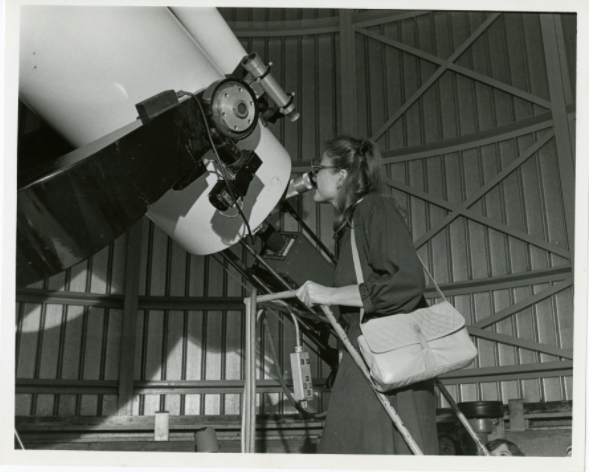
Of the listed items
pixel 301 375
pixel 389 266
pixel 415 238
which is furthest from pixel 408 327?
pixel 415 238

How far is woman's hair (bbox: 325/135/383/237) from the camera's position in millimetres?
2402

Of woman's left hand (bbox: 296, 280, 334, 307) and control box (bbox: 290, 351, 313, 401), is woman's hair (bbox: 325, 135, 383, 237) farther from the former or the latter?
control box (bbox: 290, 351, 313, 401)

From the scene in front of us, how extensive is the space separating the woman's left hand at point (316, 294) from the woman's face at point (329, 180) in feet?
1.51

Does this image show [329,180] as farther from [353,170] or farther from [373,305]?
[373,305]

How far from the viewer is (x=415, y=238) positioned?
6195 mm

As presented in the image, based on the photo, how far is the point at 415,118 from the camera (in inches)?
251

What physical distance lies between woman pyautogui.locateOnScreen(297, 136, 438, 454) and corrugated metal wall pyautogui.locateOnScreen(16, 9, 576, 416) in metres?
3.48

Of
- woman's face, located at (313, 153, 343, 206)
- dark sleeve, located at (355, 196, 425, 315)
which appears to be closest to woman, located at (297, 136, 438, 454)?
dark sleeve, located at (355, 196, 425, 315)

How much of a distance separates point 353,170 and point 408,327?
706 mm

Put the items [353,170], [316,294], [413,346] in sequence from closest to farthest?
[413,346]
[316,294]
[353,170]

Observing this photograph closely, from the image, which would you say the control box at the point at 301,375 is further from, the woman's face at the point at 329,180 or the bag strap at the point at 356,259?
the woman's face at the point at 329,180

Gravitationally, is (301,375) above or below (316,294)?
below

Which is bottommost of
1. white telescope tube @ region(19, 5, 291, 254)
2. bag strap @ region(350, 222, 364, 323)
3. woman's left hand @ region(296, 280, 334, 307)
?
woman's left hand @ region(296, 280, 334, 307)

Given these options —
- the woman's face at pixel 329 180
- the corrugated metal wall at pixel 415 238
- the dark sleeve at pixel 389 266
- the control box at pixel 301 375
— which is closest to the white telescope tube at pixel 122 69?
the woman's face at pixel 329 180
